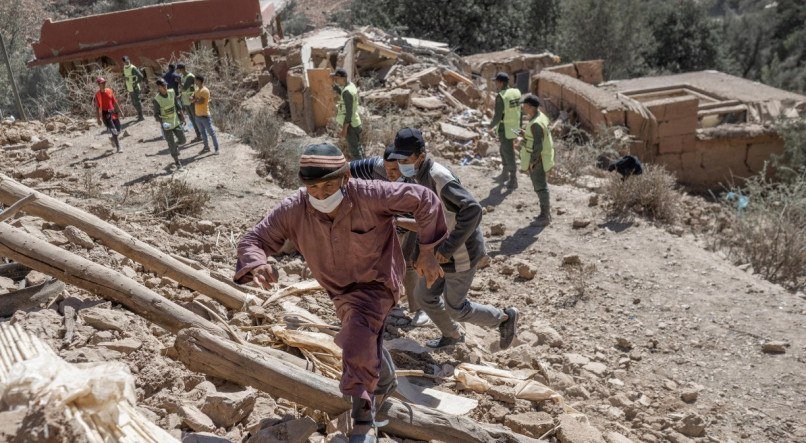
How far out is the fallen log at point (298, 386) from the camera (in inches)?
130

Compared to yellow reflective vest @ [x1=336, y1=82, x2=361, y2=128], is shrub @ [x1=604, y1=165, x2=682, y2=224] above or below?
Result: below

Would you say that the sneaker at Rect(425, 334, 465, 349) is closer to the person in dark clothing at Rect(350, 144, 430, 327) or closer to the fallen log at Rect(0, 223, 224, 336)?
the person in dark clothing at Rect(350, 144, 430, 327)

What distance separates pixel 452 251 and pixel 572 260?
3438 mm

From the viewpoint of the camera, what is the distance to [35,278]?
450 centimetres

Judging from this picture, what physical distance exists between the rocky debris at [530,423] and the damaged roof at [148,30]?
13.2 m

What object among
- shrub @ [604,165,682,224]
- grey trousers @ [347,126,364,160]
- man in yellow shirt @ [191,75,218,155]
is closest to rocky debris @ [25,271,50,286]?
grey trousers @ [347,126,364,160]

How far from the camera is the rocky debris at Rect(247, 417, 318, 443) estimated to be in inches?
126

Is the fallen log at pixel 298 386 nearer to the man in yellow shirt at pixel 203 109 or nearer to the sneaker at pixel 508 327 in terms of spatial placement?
the sneaker at pixel 508 327

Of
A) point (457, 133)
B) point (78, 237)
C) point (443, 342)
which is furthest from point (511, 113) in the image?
point (78, 237)

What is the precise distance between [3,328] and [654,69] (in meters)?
26.4

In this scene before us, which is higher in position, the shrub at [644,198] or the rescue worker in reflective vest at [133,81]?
the rescue worker in reflective vest at [133,81]

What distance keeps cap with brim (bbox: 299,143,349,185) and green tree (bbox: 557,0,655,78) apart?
22015mm

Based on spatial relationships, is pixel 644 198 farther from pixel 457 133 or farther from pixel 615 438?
pixel 615 438

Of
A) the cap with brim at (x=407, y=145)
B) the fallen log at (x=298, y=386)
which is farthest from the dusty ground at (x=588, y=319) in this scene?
the cap with brim at (x=407, y=145)
